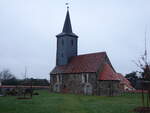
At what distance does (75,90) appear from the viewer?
1813 inches

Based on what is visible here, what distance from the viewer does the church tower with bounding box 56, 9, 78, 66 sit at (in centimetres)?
4919

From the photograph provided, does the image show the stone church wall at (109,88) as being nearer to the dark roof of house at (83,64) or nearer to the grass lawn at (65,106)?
the dark roof of house at (83,64)

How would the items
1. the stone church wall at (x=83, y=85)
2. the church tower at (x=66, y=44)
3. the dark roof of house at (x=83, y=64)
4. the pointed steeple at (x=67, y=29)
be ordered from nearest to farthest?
the stone church wall at (x=83, y=85) < the dark roof of house at (x=83, y=64) < the church tower at (x=66, y=44) < the pointed steeple at (x=67, y=29)

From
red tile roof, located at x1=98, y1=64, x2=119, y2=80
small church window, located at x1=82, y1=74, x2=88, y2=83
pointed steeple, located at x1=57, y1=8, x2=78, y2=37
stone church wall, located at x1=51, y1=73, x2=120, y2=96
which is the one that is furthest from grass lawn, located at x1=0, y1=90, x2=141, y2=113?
pointed steeple, located at x1=57, y1=8, x2=78, y2=37

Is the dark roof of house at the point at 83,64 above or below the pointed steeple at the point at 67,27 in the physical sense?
Result: below

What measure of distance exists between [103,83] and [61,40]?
14744 millimetres

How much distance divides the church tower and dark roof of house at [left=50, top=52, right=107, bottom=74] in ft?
3.97

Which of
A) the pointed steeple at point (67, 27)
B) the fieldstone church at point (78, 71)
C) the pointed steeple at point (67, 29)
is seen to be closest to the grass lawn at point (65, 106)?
the fieldstone church at point (78, 71)

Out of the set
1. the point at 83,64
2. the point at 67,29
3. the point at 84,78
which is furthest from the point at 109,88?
the point at 67,29

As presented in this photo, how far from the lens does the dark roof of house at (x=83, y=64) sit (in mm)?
43031

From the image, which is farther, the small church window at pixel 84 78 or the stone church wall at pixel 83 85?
the small church window at pixel 84 78

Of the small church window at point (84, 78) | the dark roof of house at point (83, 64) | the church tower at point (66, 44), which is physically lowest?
the small church window at point (84, 78)

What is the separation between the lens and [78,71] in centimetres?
4519

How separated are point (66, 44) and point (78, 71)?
697 centimetres
